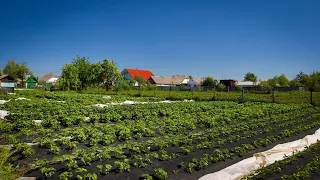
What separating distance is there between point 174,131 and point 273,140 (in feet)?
12.7

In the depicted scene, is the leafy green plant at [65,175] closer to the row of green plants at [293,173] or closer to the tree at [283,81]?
the row of green plants at [293,173]

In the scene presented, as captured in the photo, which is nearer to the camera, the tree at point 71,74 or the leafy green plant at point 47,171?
the leafy green plant at point 47,171

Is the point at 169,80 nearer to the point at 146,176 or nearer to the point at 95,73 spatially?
the point at 95,73

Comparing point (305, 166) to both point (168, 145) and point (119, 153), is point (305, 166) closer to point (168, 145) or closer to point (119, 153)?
point (168, 145)

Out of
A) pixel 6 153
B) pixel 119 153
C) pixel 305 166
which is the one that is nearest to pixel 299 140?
pixel 305 166

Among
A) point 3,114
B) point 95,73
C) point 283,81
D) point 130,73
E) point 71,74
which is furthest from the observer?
point 283,81

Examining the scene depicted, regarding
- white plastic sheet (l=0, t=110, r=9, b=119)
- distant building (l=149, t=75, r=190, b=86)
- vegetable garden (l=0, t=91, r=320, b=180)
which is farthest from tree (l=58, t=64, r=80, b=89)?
distant building (l=149, t=75, r=190, b=86)

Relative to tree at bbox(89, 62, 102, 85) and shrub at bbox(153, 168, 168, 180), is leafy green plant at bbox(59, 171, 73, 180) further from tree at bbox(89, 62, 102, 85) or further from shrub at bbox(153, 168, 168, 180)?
tree at bbox(89, 62, 102, 85)

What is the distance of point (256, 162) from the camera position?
702 cm

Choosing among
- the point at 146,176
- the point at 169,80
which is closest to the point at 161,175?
the point at 146,176

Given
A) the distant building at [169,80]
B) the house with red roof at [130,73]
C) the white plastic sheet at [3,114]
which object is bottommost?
the white plastic sheet at [3,114]

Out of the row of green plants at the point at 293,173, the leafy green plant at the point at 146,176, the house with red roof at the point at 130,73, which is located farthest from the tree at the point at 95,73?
the row of green plants at the point at 293,173

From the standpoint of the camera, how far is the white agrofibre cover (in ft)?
19.2

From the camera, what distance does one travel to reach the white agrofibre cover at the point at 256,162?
5.86 metres
